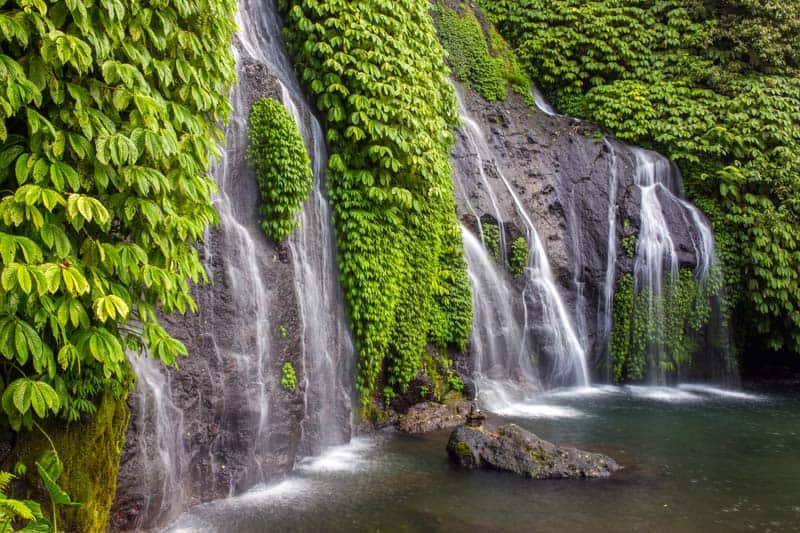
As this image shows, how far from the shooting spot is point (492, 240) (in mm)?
12117

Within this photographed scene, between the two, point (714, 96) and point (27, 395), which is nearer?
point (27, 395)

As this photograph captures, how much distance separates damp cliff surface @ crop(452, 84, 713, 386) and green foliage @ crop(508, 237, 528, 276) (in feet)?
0.15

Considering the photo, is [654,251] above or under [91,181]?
above

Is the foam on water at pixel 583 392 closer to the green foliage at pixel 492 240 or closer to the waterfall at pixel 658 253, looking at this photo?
the waterfall at pixel 658 253

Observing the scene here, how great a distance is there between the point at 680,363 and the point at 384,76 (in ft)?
29.3

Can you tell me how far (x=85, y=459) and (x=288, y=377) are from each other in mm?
2919

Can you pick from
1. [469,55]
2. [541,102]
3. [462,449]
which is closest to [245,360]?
[462,449]

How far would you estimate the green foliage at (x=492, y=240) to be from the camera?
39.5 ft

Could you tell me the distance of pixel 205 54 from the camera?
16.6ft

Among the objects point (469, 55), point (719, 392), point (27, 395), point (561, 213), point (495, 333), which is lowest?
point (719, 392)

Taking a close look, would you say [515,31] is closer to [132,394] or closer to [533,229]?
[533,229]

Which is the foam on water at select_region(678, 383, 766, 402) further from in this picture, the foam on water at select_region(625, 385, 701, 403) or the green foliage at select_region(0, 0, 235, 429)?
the green foliage at select_region(0, 0, 235, 429)

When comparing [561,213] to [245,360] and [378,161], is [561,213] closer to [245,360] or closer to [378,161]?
[378,161]

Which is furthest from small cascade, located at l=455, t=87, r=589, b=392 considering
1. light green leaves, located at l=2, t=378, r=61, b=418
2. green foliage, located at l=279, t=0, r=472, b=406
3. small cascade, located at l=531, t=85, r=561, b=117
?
light green leaves, located at l=2, t=378, r=61, b=418
